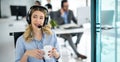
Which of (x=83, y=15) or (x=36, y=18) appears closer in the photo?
(x=36, y=18)

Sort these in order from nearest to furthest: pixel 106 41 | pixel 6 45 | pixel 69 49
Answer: pixel 6 45 < pixel 69 49 < pixel 106 41

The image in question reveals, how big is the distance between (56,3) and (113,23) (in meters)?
0.59

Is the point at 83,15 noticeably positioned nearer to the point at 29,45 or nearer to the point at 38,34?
the point at 38,34

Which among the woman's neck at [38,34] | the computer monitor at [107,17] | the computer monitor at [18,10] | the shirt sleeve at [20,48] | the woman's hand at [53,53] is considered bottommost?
the woman's hand at [53,53]

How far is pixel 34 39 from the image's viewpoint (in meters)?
2.02

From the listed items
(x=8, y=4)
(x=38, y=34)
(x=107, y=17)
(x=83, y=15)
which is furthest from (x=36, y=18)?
(x=107, y=17)

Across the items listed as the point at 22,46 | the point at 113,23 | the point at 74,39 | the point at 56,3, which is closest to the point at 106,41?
the point at 113,23

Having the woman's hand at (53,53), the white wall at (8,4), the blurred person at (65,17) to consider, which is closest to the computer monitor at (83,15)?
the blurred person at (65,17)

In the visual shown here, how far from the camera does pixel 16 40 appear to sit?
2023 millimetres

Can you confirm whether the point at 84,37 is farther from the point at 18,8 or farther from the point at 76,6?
the point at 18,8

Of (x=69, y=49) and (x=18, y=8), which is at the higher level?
(x=18, y=8)

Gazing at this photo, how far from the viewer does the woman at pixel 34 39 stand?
2.01 metres

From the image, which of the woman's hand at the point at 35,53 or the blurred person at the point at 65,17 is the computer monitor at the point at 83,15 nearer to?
the blurred person at the point at 65,17

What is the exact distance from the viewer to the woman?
2.01 m
